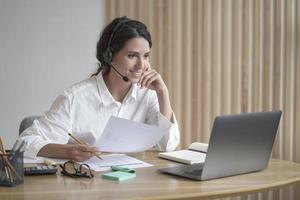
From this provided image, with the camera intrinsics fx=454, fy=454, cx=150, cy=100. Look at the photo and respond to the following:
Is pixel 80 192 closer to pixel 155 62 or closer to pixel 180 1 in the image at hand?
pixel 155 62

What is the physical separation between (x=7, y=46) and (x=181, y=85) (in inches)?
44.5

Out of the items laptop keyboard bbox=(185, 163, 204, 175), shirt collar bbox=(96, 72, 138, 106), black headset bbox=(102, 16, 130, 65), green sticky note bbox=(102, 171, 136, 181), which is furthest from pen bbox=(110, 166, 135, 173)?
black headset bbox=(102, 16, 130, 65)

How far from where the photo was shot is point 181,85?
2.98 meters

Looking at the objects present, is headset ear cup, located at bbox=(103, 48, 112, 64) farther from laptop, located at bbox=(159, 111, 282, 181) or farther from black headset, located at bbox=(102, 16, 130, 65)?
laptop, located at bbox=(159, 111, 282, 181)

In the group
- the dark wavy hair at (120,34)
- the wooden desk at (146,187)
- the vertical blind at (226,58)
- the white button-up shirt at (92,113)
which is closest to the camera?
the wooden desk at (146,187)

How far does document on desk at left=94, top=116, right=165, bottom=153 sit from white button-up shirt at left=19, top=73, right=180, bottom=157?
146mm

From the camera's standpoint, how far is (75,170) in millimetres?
1481

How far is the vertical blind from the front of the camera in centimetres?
294

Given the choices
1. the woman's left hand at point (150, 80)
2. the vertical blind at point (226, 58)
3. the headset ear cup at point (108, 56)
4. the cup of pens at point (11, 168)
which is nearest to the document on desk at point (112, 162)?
the cup of pens at point (11, 168)

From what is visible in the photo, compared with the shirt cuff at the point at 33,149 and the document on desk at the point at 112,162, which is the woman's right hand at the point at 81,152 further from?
the shirt cuff at the point at 33,149

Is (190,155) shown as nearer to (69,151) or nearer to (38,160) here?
(69,151)

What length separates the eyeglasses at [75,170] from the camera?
4.71 ft

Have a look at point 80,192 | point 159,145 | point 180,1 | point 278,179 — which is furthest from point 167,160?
point 180,1

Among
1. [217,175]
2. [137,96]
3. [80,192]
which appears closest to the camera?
[80,192]
